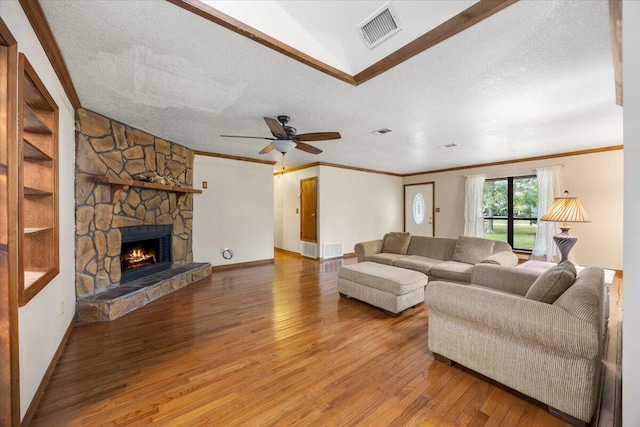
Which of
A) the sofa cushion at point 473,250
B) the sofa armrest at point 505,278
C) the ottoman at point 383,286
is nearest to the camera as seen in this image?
the sofa armrest at point 505,278

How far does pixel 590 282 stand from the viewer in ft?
5.42

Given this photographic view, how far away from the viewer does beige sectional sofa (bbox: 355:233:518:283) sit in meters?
3.61

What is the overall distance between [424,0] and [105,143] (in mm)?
3750

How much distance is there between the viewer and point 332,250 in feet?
21.3

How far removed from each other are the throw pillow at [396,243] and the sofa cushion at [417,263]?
12.9 inches

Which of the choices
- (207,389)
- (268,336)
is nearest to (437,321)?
(268,336)

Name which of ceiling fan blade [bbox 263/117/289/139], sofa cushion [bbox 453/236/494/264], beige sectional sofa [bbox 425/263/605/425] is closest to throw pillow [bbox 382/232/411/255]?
sofa cushion [bbox 453/236/494/264]

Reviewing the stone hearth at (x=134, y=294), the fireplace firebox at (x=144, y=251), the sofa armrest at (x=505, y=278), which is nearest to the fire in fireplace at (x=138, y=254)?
the fireplace firebox at (x=144, y=251)

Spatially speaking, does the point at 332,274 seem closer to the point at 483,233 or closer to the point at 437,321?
the point at 437,321

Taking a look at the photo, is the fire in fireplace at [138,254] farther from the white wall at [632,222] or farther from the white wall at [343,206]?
the white wall at [632,222]

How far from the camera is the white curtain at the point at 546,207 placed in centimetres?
522

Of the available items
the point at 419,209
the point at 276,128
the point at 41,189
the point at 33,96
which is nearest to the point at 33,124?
the point at 33,96

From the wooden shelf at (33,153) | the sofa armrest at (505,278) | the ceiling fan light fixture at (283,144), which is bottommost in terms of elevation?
the sofa armrest at (505,278)

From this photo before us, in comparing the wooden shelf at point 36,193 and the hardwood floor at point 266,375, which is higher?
the wooden shelf at point 36,193
